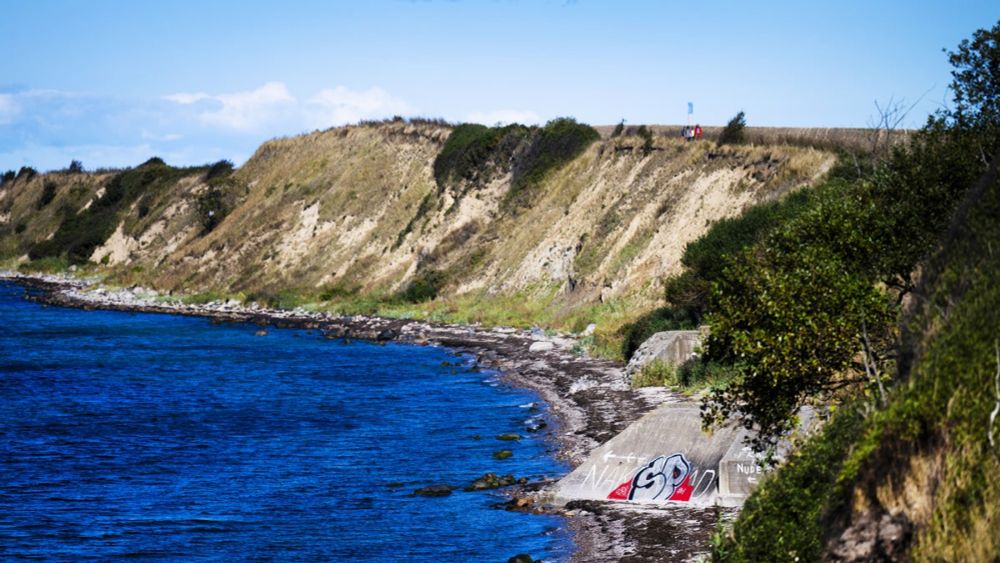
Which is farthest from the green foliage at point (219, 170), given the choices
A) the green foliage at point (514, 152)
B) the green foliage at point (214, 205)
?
the green foliage at point (514, 152)

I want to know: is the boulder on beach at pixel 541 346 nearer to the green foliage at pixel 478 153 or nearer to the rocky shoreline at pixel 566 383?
the rocky shoreline at pixel 566 383

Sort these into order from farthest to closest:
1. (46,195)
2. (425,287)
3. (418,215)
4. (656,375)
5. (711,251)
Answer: (46,195), (418,215), (425,287), (711,251), (656,375)

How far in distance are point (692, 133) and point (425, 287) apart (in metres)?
20.4

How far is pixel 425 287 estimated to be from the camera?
262 feet

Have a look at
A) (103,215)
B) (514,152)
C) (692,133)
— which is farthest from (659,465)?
(103,215)

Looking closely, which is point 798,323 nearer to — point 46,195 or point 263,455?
point 263,455

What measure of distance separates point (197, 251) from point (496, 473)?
8018 cm

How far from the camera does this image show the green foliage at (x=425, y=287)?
7950cm

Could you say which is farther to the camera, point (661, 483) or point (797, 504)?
point (661, 483)

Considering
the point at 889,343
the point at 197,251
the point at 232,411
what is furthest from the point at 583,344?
the point at 197,251

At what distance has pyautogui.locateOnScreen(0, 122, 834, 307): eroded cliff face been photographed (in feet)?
205

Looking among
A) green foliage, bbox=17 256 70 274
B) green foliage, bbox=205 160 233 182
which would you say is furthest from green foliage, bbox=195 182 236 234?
green foliage, bbox=17 256 70 274

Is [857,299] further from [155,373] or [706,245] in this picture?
[155,373]

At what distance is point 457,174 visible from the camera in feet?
301
